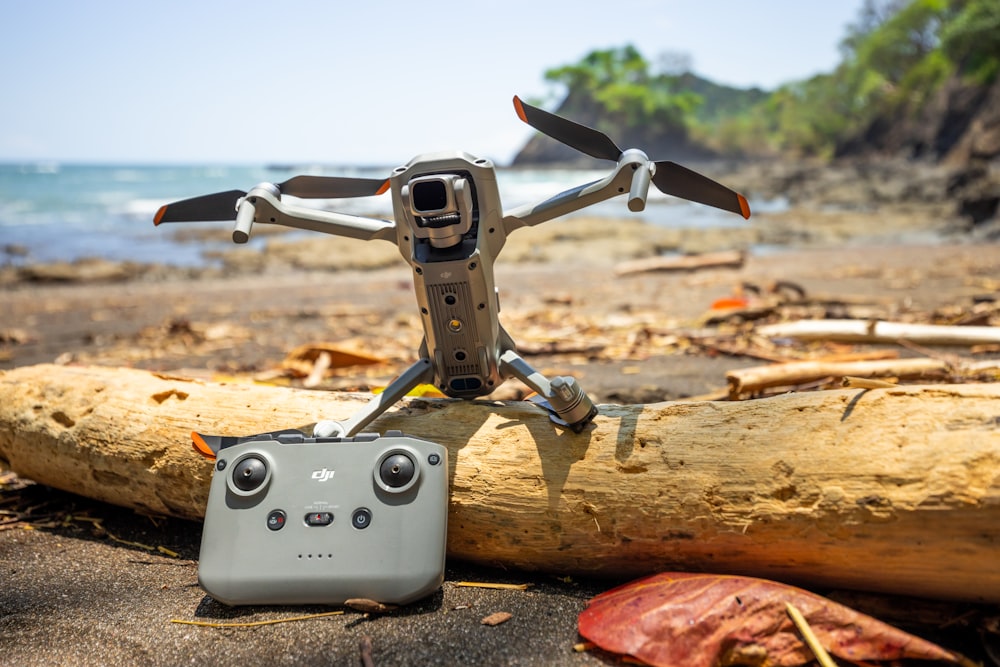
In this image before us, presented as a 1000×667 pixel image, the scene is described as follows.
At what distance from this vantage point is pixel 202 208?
2.46 m

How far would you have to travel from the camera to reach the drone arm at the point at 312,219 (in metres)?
2.30

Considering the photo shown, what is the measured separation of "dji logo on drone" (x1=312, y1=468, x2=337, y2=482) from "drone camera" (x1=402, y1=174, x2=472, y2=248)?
2.64 ft

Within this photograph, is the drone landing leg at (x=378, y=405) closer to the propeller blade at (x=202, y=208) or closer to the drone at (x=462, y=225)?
the drone at (x=462, y=225)

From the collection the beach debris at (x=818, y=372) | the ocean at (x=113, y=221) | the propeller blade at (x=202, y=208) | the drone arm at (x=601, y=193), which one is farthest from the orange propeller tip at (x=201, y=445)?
the ocean at (x=113, y=221)

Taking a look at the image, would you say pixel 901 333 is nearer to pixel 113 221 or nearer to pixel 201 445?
pixel 201 445

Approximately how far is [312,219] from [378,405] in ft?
2.34

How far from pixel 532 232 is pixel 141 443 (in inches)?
642

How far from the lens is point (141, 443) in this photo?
2469mm

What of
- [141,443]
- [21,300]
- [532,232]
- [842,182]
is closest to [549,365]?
[141,443]

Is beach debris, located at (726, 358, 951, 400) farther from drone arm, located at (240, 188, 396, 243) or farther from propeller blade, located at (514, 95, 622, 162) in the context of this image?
drone arm, located at (240, 188, 396, 243)

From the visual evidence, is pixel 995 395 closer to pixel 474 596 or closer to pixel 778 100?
pixel 474 596

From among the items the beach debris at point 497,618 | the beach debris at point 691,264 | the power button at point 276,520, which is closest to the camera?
the beach debris at point 497,618

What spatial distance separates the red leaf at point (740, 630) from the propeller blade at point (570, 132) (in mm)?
1411

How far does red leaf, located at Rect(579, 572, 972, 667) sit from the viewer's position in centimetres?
155
